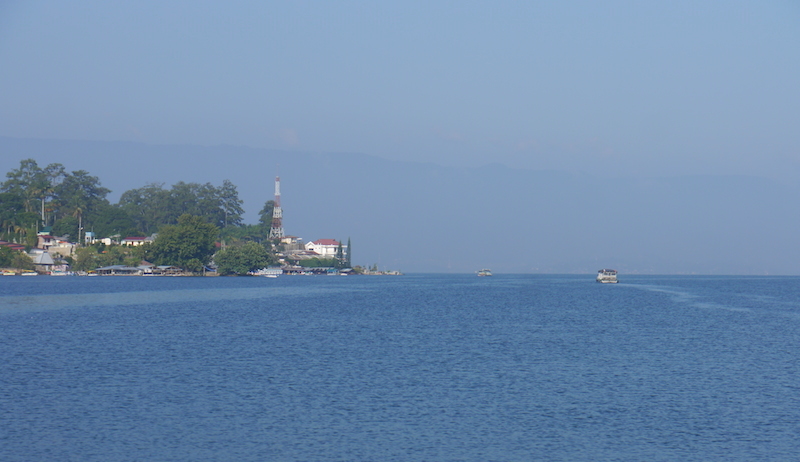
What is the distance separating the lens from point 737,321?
237 ft

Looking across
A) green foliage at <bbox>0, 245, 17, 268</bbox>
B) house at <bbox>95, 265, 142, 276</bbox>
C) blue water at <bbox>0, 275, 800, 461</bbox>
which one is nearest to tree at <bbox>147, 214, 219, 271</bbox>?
house at <bbox>95, 265, 142, 276</bbox>

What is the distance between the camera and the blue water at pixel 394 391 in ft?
82.0

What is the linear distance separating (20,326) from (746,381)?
162 feet

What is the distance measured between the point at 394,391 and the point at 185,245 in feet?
512

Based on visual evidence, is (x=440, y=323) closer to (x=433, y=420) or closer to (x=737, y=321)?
(x=737, y=321)

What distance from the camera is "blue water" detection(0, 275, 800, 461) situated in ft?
82.0

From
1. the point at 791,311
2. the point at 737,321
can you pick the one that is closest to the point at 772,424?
the point at 737,321

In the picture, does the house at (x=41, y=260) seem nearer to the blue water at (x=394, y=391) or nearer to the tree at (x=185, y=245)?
the tree at (x=185, y=245)

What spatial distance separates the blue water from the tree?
388 feet

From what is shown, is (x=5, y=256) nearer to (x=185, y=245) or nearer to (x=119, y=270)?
(x=119, y=270)

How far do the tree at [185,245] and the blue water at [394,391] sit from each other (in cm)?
11835

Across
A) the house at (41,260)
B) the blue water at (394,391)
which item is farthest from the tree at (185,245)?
the blue water at (394,391)

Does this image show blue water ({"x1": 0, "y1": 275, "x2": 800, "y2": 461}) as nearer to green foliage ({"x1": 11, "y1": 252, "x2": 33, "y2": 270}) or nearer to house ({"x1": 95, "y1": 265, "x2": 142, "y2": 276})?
house ({"x1": 95, "y1": 265, "x2": 142, "y2": 276})

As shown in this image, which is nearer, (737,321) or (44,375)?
(44,375)
